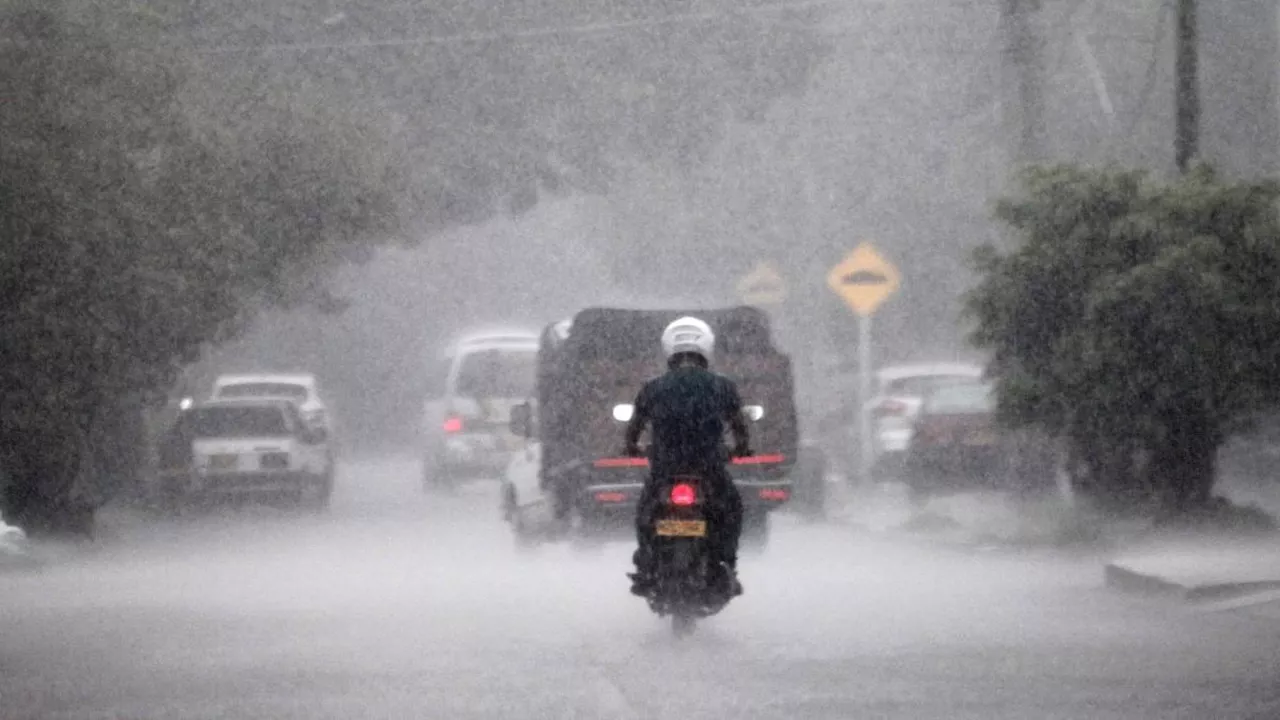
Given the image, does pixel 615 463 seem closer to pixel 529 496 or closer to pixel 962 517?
pixel 529 496

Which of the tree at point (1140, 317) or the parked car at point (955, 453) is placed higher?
the tree at point (1140, 317)

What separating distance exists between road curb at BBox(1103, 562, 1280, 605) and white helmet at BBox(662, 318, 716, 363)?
3800 millimetres

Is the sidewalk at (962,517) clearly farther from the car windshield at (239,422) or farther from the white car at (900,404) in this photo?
the car windshield at (239,422)

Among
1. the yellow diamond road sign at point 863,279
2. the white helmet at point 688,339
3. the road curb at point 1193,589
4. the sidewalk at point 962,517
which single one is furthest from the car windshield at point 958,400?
the white helmet at point 688,339

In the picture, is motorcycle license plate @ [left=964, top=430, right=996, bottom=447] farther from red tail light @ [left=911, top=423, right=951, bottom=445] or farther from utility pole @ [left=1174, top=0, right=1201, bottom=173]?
utility pole @ [left=1174, top=0, right=1201, bottom=173]

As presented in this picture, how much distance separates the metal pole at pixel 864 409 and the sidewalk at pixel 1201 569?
9.72 metres

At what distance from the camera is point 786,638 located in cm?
1420

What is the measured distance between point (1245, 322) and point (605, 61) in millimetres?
25861

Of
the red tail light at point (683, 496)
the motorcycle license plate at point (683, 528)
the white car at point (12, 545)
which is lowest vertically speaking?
the white car at point (12, 545)

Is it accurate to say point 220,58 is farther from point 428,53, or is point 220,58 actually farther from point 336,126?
point 336,126

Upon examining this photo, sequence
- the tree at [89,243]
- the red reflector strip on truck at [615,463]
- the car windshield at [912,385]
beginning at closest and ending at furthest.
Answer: the red reflector strip on truck at [615,463] → the tree at [89,243] → the car windshield at [912,385]

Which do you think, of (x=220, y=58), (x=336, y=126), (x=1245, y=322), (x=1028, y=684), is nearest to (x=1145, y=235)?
(x=1245, y=322)

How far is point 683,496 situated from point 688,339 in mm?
1153

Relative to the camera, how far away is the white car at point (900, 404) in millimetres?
31948
